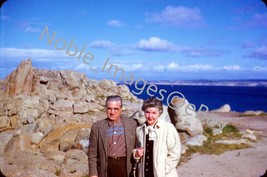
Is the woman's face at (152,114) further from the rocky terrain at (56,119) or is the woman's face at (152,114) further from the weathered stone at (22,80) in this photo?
the weathered stone at (22,80)

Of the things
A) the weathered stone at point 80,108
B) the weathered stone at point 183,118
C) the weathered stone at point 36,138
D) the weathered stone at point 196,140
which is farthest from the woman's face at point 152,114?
the weathered stone at point 80,108

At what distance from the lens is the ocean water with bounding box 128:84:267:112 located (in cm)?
777

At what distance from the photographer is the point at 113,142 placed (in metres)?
3.57

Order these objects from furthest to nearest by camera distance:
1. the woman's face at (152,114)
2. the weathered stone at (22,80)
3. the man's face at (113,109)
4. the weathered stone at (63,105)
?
the weathered stone at (22,80) → the weathered stone at (63,105) → the man's face at (113,109) → the woman's face at (152,114)

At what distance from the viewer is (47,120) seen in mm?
12516

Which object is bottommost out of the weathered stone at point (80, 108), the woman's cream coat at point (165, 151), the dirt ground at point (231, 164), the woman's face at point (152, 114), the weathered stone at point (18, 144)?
the dirt ground at point (231, 164)

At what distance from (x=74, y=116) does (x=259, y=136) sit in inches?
267

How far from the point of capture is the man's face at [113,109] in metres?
3.52

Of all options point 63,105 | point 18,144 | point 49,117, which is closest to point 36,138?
point 18,144

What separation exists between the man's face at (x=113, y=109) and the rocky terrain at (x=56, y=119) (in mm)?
2279

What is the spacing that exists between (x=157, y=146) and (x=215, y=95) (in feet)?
67.5

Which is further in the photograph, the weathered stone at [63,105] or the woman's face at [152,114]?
the weathered stone at [63,105]

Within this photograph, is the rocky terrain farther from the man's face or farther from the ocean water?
the man's face

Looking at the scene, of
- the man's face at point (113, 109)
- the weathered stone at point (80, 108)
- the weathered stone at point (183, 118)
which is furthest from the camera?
the weathered stone at point (80, 108)
